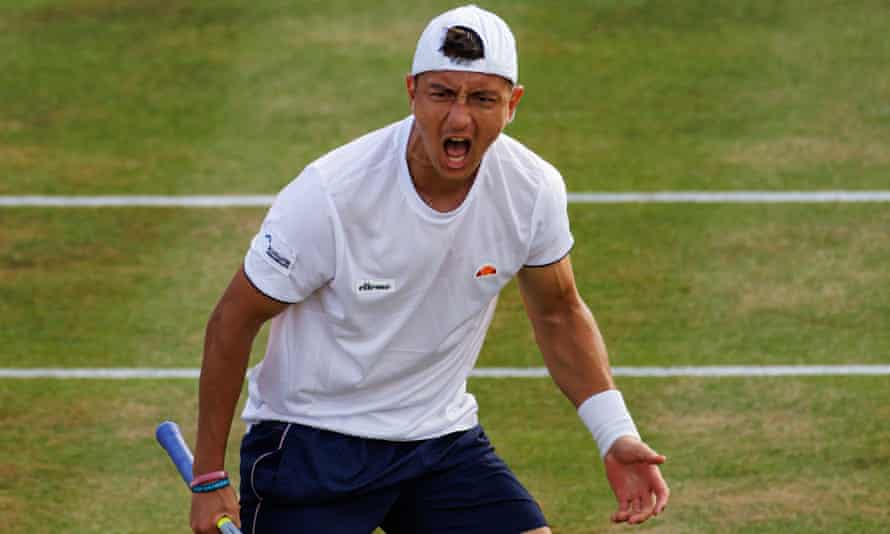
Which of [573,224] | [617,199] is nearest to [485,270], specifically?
[573,224]

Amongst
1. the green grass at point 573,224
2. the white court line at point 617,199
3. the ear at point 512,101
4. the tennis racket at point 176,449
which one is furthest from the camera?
the white court line at point 617,199

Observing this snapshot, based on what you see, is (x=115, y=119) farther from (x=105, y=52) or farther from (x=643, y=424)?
(x=643, y=424)

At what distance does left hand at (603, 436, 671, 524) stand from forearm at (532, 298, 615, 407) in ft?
0.84

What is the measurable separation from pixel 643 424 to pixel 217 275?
276 cm

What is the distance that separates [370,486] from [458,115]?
117 centimetres

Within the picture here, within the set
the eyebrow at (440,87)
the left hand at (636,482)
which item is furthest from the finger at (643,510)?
the eyebrow at (440,87)

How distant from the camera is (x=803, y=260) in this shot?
33.9 ft

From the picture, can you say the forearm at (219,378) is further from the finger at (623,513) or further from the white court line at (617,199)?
the white court line at (617,199)

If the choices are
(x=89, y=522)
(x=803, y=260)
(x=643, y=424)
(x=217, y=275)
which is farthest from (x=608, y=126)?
(x=89, y=522)

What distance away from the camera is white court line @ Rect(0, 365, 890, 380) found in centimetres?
911

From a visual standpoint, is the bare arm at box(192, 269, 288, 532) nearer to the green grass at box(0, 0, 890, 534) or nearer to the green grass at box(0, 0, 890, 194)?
the green grass at box(0, 0, 890, 534)

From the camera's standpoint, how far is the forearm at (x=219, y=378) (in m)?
5.23

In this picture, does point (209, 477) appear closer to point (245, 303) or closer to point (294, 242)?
point (245, 303)

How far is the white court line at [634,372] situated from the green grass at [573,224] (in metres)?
0.07
